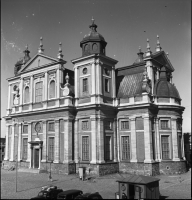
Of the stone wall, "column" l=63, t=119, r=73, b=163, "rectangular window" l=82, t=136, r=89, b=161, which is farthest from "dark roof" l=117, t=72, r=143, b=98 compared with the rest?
the stone wall

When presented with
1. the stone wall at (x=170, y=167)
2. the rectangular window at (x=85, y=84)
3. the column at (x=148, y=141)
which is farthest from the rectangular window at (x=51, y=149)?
the stone wall at (x=170, y=167)

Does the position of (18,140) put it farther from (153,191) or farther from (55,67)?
(153,191)

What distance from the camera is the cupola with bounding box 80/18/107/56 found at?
3681cm

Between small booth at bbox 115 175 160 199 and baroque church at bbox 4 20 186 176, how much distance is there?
14.2m

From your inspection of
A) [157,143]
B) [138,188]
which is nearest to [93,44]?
[157,143]

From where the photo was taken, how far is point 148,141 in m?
32.5

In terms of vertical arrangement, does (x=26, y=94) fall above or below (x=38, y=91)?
below

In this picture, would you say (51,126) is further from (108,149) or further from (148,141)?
(148,141)

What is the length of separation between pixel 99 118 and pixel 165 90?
9.98m

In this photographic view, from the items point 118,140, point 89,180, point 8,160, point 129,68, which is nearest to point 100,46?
point 129,68

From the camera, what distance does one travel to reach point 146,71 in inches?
1432

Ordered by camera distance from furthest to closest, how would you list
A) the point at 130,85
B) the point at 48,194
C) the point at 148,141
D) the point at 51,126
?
1. the point at 130,85
2. the point at 51,126
3. the point at 148,141
4. the point at 48,194

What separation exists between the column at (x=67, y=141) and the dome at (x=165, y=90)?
485 inches

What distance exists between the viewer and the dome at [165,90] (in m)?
35.4
